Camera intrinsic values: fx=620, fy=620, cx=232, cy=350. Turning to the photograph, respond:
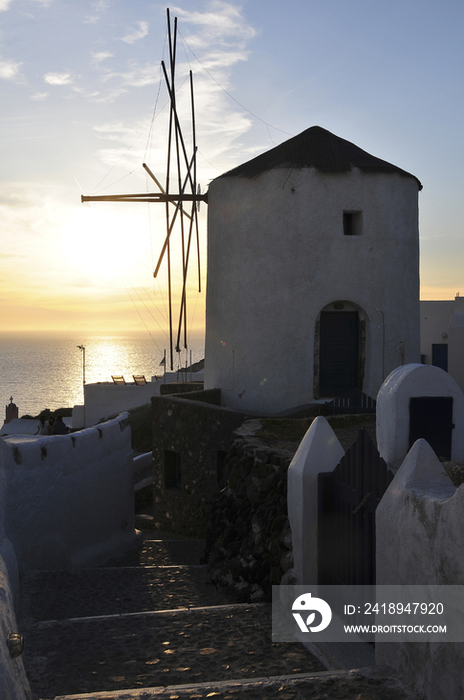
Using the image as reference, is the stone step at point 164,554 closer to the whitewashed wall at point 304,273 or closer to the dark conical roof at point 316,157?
the whitewashed wall at point 304,273

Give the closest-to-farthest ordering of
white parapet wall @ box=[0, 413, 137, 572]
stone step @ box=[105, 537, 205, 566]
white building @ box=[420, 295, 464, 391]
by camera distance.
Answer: white parapet wall @ box=[0, 413, 137, 572] → stone step @ box=[105, 537, 205, 566] → white building @ box=[420, 295, 464, 391]

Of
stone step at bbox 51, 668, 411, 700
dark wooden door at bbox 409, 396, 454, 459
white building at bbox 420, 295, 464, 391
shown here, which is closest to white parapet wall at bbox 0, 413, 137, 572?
stone step at bbox 51, 668, 411, 700

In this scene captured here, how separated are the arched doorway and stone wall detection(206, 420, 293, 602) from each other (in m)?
5.53

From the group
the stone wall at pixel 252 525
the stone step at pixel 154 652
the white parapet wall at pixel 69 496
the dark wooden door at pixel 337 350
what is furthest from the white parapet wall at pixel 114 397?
the stone step at pixel 154 652

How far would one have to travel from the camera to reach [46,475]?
1008cm

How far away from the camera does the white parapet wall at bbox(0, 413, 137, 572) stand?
953 centimetres

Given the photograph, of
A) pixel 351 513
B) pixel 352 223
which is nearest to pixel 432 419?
pixel 351 513

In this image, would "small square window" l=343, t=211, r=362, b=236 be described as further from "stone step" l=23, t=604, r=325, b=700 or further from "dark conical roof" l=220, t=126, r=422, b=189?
"stone step" l=23, t=604, r=325, b=700

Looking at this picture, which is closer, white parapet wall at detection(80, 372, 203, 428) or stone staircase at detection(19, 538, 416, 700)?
stone staircase at detection(19, 538, 416, 700)

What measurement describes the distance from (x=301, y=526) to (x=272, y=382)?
8436mm

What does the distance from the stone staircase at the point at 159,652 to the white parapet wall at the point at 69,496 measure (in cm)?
93

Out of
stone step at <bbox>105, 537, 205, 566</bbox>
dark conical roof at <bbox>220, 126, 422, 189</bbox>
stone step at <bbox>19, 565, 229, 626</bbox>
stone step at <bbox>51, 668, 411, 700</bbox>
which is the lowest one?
stone step at <bbox>105, 537, 205, 566</bbox>

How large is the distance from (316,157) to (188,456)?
26.4 feet

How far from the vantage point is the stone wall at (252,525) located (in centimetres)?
808
